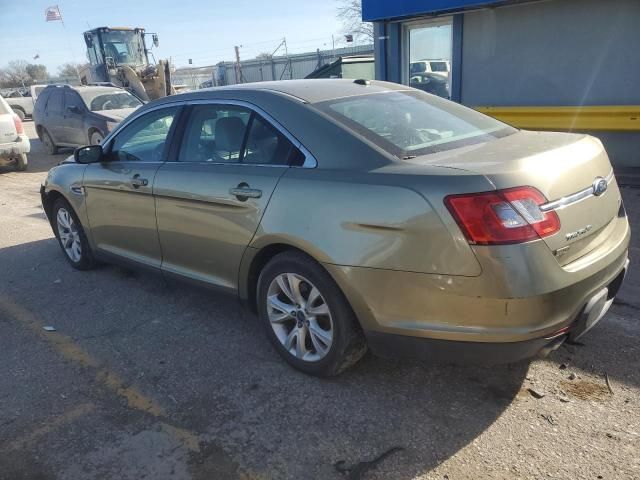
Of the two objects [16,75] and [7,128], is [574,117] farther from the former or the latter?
[16,75]

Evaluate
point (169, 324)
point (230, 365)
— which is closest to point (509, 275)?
point (230, 365)

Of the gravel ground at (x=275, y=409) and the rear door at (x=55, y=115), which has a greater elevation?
the rear door at (x=55, y=115)

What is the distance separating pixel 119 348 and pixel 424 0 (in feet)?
25.7

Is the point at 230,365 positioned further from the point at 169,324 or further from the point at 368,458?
the point at 368,458

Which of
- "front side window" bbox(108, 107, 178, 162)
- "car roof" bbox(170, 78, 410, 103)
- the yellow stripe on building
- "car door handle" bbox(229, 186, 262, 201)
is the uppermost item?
"car roof" bbox(170, 78, 410, 103)

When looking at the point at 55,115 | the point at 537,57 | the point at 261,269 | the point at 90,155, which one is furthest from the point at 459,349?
the point at 55,115

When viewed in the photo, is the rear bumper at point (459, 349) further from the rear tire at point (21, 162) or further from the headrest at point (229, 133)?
the rear tire at point (21, 162)

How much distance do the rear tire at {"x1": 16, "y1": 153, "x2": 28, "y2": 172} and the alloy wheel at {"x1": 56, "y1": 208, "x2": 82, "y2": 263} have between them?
7955 mm

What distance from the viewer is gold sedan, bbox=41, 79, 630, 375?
2.36m

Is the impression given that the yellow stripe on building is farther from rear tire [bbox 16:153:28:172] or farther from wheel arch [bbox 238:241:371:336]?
rear tire [bbox 16:153:28:172]

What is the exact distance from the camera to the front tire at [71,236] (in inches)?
198

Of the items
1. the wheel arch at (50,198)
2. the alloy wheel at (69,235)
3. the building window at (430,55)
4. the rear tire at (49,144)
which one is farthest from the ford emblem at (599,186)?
the rear tire at (49,144)

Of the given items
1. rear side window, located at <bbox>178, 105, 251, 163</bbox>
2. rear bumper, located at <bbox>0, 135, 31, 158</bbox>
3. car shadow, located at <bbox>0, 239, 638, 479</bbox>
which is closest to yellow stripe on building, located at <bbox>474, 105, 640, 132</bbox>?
car shadow, located at <bbox>0, 239, 638, 479</bbox>

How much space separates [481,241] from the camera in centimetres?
231
